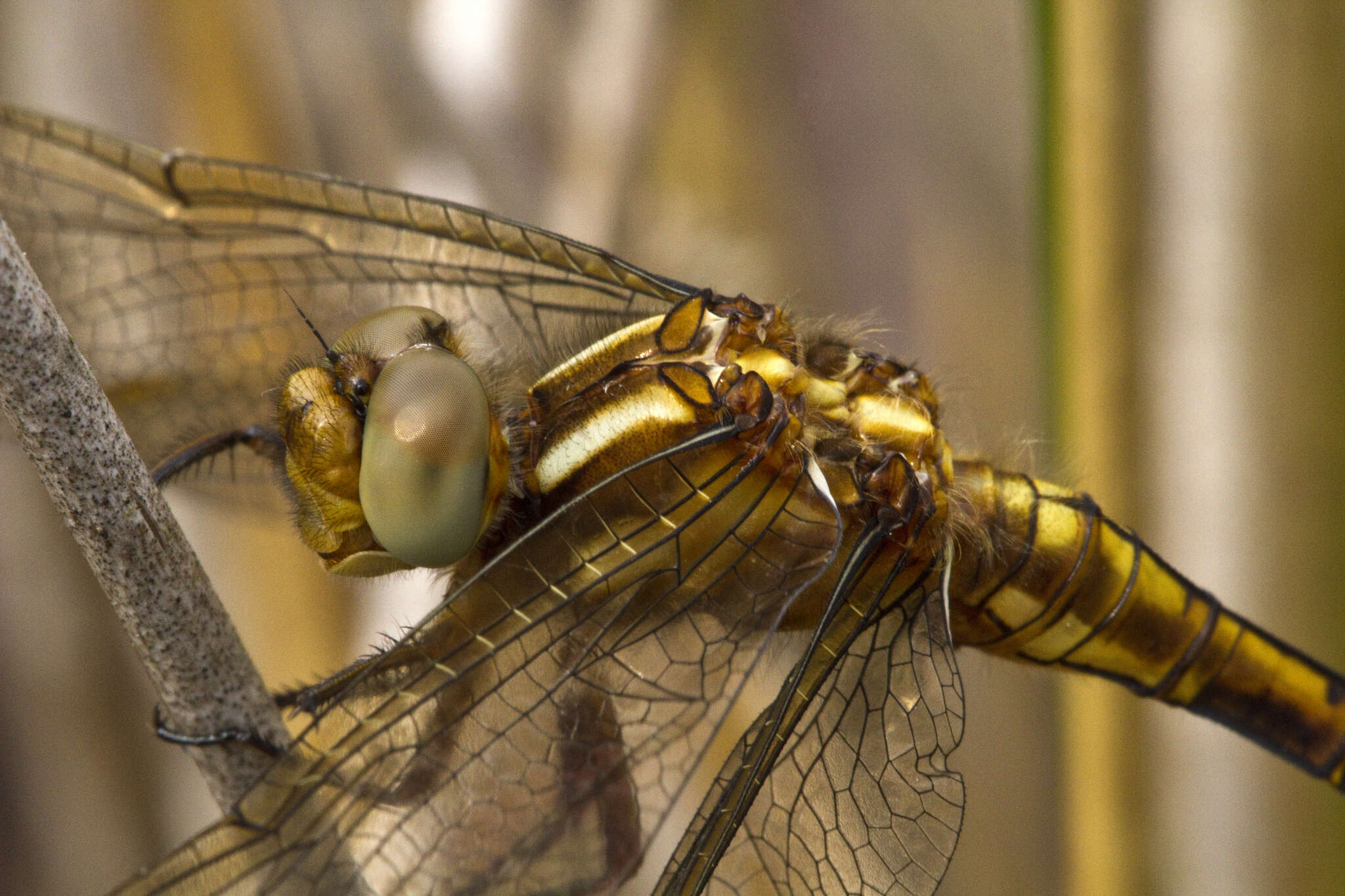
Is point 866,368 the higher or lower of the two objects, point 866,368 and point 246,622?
the higher

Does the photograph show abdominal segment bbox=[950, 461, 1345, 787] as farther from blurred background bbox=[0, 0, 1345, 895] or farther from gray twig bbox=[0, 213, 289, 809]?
gray twig bbox=[0, 213, 289, 809]

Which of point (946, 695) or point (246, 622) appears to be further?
point (246, 622)

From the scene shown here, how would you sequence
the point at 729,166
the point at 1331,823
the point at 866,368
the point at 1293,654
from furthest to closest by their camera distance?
the point at 729,166 < the point at 1331,823 < the point at 1293,654 < the point at 866,368

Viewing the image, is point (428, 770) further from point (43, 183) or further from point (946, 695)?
point (43, 183)

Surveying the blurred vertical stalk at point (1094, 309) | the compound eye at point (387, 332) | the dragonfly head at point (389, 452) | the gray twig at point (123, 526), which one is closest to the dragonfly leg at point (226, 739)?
the gray twig at point (123, 526)

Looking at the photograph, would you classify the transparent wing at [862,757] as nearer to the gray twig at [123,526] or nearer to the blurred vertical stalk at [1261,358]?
the gray twig at [123,526]

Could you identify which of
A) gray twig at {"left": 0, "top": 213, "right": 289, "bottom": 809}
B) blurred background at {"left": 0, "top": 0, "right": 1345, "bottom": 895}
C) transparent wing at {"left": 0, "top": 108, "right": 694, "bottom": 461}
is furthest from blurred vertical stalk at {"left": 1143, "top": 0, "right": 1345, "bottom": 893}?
gray twig at {"left": 0, "top": 213, "right": 289, "bottom": 809}


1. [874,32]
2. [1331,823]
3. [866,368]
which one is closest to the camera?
[866,368]

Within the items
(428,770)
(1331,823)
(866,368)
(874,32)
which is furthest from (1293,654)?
(874,32)

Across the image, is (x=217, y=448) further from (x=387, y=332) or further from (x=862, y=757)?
(x=862, y=757)
